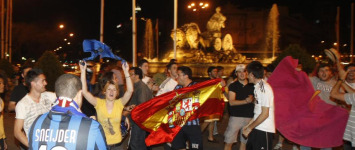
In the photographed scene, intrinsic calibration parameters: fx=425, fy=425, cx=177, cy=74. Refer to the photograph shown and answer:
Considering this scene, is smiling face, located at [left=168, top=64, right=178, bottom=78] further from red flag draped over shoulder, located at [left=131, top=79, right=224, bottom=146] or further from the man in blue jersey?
the man in blue jersey

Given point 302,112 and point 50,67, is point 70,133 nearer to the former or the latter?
point 302,112

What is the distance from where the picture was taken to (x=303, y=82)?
758 centimetres

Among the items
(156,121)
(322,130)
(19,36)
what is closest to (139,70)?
(156,121)

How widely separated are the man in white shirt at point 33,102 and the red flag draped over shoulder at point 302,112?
387 cm

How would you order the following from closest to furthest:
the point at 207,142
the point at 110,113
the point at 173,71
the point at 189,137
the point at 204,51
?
1. the point at 110,113
2. the point at 189,137
3. the point at 173,71
4. the point at 207,142
5. the point at 204,51

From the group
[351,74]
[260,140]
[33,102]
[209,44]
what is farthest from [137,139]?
[209,44]

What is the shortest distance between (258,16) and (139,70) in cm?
6069

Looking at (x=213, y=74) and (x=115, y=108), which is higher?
(x=213, y=74)

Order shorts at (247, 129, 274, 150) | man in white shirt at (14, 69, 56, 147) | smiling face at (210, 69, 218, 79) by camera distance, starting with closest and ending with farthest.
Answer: man in white shirt at (14, 69, 56, 147) → shorts at (247, 129, 274, 150) → smiling face at (210, 69, 218, 79)

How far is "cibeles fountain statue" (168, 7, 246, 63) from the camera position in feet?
98.2

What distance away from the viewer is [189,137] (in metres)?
7.46

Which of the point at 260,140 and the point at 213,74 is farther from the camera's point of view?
the point at 213,74

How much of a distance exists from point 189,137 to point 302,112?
2.09 meters

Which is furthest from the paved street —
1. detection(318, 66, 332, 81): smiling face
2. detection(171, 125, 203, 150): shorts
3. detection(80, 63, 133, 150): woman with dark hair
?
detection(80, 63, 133, 150): woman with dark hair
